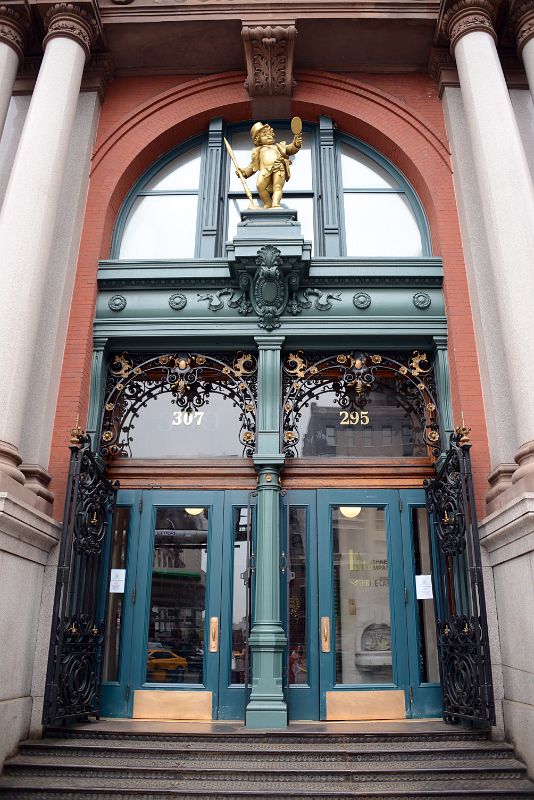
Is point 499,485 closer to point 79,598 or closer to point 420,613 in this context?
point 420,613

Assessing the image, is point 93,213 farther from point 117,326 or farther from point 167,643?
point 167,643

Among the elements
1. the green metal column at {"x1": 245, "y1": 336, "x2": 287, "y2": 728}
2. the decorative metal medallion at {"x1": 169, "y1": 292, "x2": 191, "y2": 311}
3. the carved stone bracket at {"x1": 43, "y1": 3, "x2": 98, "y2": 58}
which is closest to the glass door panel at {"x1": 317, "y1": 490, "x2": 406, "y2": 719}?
the green metal column at {"x1": 245, "y1": 336, "x2": 287, "y2": 728}

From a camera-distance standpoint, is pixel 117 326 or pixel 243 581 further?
pixel 117 326

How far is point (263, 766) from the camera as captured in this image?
5.85 meters

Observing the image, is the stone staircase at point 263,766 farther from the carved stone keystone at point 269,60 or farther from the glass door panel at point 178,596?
the carved stone keystone at point 269,60

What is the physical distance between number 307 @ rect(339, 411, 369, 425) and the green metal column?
916mm

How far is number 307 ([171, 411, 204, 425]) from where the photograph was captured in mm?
8672

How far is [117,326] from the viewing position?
8750 mm

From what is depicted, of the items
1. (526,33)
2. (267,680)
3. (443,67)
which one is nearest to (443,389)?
(267,680)

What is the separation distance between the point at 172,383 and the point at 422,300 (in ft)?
11.5

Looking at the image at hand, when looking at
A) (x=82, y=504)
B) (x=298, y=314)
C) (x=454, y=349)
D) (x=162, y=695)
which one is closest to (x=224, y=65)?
(x=298, y=314)

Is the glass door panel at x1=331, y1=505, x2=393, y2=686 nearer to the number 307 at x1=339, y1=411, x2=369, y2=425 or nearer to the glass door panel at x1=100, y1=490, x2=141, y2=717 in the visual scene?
the number 307 at x1=339, y1=411, x2=369, y2=425

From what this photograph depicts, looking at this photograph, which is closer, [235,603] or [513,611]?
[513,611]

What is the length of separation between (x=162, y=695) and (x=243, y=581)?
1.56m
